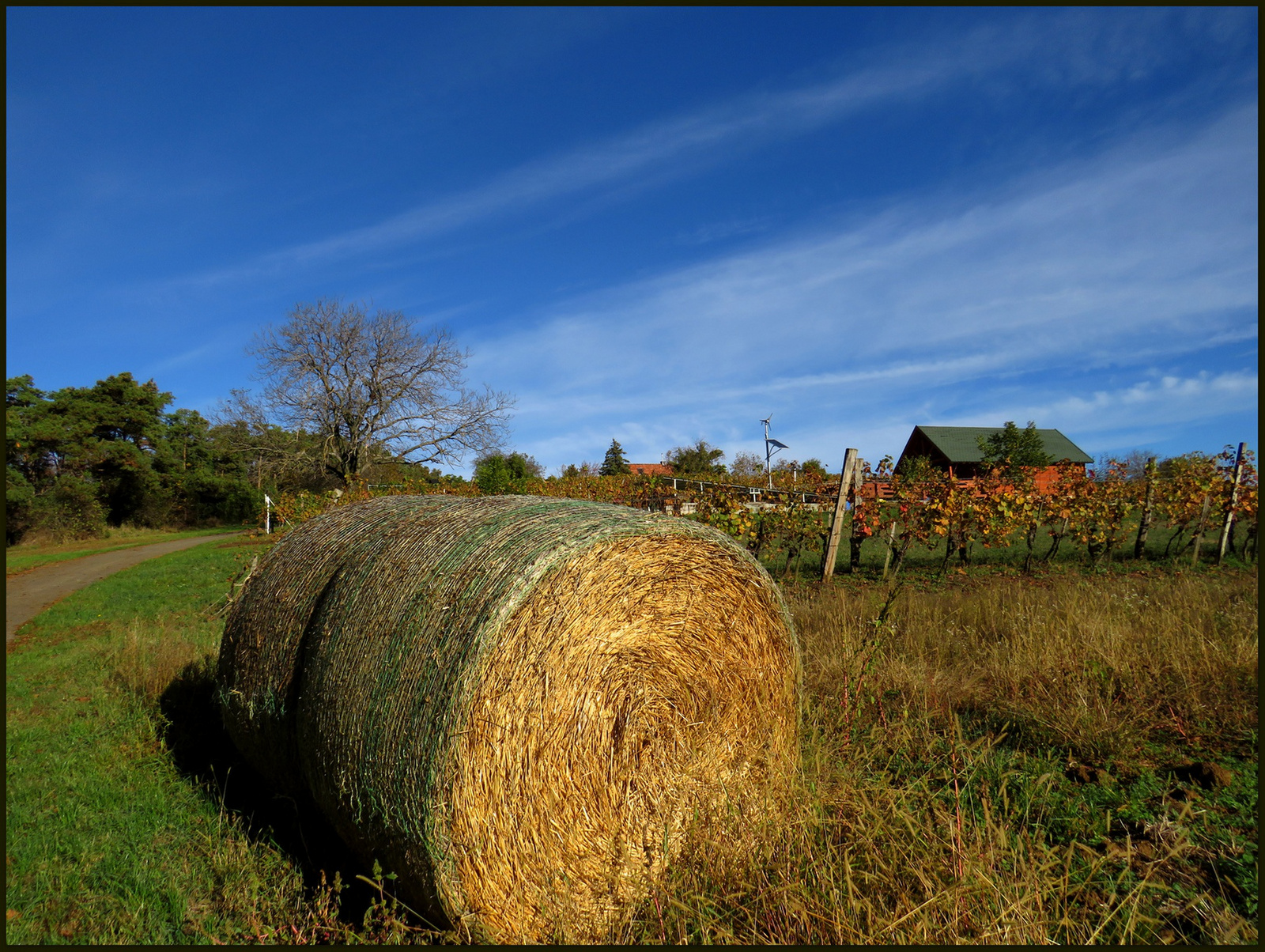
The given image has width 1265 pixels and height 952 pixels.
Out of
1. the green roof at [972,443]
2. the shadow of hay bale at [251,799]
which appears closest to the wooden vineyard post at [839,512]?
the shadow of hay bale at [251,799]

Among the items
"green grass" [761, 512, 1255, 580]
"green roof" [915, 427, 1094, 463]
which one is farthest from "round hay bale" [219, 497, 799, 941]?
"green roof" [915, 427, 1094, 463]

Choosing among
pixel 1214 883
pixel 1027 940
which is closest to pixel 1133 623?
pixel 1214 883

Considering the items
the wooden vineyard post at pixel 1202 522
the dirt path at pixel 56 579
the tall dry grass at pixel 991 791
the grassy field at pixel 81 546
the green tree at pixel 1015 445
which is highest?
the green tree at pixel 1015 445

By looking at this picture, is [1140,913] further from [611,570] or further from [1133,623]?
[1133,623]

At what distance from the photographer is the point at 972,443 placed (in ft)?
148

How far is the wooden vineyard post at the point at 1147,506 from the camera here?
13.3 meters

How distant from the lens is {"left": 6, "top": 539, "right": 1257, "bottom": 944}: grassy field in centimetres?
271

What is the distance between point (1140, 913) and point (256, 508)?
4240 centimetres

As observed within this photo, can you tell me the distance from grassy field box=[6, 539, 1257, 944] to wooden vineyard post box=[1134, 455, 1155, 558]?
24.1 ft

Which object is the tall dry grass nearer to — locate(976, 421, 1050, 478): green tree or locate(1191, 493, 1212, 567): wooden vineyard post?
locate(1191, 493, 1212, 567): wooden vineyard post

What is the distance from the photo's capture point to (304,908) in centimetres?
329

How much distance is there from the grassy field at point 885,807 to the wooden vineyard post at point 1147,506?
289 inches

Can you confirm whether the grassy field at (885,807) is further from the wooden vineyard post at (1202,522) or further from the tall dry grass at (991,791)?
the wooden vineyard post at (1202,522)

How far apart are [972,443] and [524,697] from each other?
4763 cm
